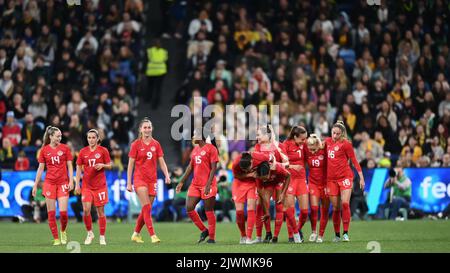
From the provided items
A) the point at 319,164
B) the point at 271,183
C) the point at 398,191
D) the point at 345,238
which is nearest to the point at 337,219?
the point at 345,238

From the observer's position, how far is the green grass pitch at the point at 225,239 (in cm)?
1940

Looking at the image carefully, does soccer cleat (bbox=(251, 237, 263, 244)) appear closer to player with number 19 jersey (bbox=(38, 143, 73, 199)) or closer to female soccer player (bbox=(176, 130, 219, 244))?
female soccer player (bbox=(176, 130, 219, 244))

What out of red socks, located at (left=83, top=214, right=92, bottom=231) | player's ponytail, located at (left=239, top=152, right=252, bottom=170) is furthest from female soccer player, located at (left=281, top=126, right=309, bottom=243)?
red socks, located at (left=83, top=214, right=92, bottom=231)

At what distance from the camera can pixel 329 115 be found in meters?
33.1

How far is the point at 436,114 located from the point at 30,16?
1300 cm

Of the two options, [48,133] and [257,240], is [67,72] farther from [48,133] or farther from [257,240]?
[257,240]

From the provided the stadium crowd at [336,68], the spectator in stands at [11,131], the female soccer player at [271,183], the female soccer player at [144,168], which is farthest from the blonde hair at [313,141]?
the spectator in stands at [11,131]

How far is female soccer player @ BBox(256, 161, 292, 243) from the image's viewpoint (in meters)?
20.8

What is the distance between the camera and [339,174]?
21.5 m

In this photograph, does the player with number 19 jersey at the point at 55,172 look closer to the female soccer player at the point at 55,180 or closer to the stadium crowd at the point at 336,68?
the female soccer player at the point at 55,180

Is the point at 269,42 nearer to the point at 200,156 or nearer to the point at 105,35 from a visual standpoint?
the point at 105,35

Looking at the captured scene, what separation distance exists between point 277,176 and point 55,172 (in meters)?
4.20

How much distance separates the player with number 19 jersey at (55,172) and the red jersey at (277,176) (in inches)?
145

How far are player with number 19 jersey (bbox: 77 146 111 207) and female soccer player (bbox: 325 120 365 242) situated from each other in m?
4.27
